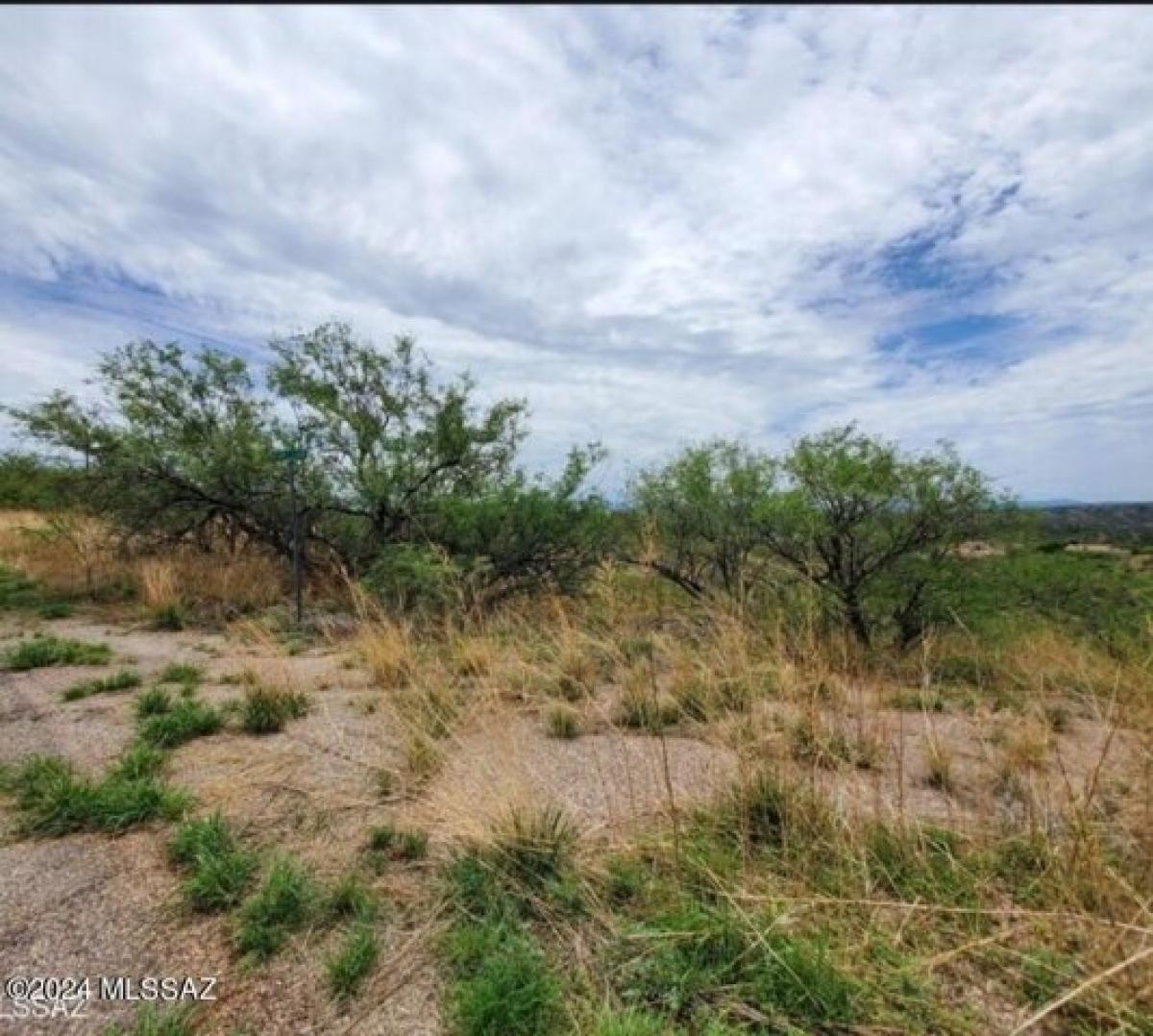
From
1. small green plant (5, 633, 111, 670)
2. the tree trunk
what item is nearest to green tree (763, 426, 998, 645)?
the tree trunk

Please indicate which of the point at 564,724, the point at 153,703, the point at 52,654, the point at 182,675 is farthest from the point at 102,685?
the point at 564,724

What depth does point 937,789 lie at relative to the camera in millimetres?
3334

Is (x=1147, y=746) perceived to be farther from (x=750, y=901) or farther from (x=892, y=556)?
(x=892, y=556)

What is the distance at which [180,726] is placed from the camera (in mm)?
3920

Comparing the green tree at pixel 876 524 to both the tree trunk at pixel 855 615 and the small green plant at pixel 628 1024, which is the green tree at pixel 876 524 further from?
the small green plant at pixel 628 1024

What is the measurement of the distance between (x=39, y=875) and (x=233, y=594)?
7.22m

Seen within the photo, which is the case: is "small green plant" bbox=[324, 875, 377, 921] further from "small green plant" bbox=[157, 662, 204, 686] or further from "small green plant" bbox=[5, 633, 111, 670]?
"small green plant" bbox=[5, 633, 111, 670]

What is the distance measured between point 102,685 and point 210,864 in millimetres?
3509

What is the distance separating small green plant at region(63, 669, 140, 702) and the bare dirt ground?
0.41ft

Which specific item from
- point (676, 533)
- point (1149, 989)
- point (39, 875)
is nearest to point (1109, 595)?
point (676, 533)

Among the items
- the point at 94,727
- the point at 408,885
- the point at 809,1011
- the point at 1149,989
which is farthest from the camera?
the point at 94,727

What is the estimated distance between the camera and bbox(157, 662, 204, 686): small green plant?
5.27m

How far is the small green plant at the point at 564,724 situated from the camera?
4.16m

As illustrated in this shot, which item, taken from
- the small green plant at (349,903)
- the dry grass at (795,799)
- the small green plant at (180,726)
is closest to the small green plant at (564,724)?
the dry grass at (795,799)
